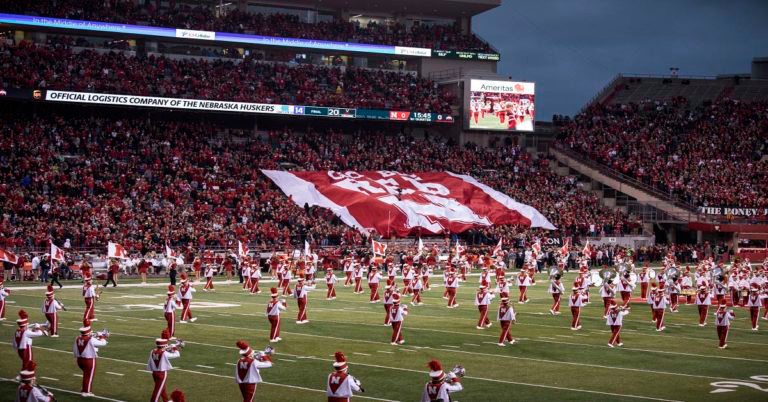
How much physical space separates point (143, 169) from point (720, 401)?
37.9 metres

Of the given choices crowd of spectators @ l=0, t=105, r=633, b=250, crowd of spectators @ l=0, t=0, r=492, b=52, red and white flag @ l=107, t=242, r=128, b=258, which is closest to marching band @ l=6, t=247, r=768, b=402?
red and white flag @ l=107, t=242, r=128, b=258

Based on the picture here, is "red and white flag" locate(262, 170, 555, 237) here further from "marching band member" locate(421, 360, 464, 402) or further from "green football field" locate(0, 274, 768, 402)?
"marching band member" locate(421, 360, 464, 402)

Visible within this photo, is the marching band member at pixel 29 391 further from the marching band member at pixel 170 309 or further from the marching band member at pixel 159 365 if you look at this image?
the marching band member at pixel 170 309

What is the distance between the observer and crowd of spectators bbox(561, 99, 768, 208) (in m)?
61.2

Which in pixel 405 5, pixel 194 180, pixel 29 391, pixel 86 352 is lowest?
pixel 29 391

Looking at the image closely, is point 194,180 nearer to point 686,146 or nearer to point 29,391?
point 686,146

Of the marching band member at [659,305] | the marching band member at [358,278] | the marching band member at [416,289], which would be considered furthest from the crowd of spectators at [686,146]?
the marching band member at [659,305]

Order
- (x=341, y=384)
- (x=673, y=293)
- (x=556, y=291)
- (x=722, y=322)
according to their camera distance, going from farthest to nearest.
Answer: (x=673, y=293) → (x=556, y=291) → (x=722, y=322) → (x=341, y=384)

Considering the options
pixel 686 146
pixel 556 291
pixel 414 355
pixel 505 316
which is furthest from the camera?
pixel 686 146

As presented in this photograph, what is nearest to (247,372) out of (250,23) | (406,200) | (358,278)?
(358,278)

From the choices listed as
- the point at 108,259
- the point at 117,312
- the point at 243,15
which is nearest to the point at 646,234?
the point at 243,15

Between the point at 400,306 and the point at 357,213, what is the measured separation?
2964cm

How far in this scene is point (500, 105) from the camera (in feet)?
209

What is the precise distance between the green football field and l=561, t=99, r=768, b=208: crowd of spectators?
3067 centimetres
